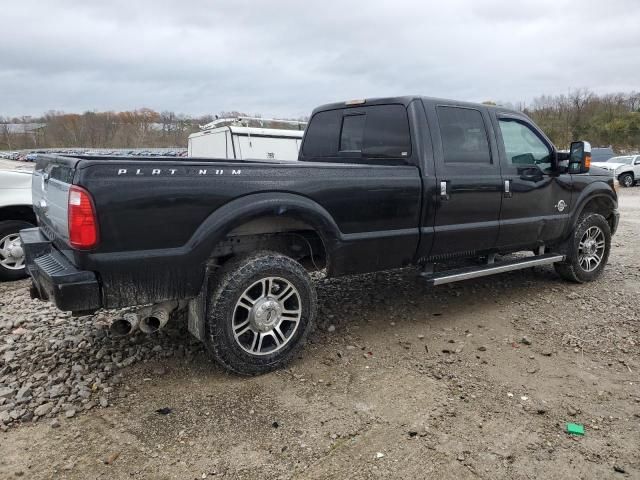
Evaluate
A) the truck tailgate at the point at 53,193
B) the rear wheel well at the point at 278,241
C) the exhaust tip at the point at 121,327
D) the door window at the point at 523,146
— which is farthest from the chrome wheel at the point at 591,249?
the truck tailgate at the point at 53,193

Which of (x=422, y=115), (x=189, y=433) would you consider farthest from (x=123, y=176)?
(x=422, y=115)

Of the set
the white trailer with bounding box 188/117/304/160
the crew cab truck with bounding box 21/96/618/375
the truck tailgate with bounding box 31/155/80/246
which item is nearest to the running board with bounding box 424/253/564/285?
the crew cab truck with bounding box 21/96/618/375

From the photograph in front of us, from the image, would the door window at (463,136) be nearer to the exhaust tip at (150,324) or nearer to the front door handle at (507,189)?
the front door handle at (507,189)

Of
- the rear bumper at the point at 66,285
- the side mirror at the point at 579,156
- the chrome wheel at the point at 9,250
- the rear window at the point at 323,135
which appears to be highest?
the rear window at the point at 323,135

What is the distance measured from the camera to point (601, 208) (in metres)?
6.02

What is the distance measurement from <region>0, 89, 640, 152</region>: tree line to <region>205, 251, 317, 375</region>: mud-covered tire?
135 feet

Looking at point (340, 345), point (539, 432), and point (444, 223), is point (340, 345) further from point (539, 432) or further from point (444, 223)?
point (539, 432)

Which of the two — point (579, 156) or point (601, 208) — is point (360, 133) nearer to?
point (579, 156)

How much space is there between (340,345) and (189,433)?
1550mm

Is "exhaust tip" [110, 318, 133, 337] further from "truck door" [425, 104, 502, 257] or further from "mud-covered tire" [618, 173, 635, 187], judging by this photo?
"mud-covered tire" [618, 173, 635, 187]

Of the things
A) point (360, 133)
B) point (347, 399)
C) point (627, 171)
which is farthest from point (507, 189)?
point (627, 171)

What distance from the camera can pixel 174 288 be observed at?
320 centimetres

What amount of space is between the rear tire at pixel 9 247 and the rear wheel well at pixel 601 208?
654 cm

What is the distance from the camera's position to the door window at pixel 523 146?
4.96 meters
